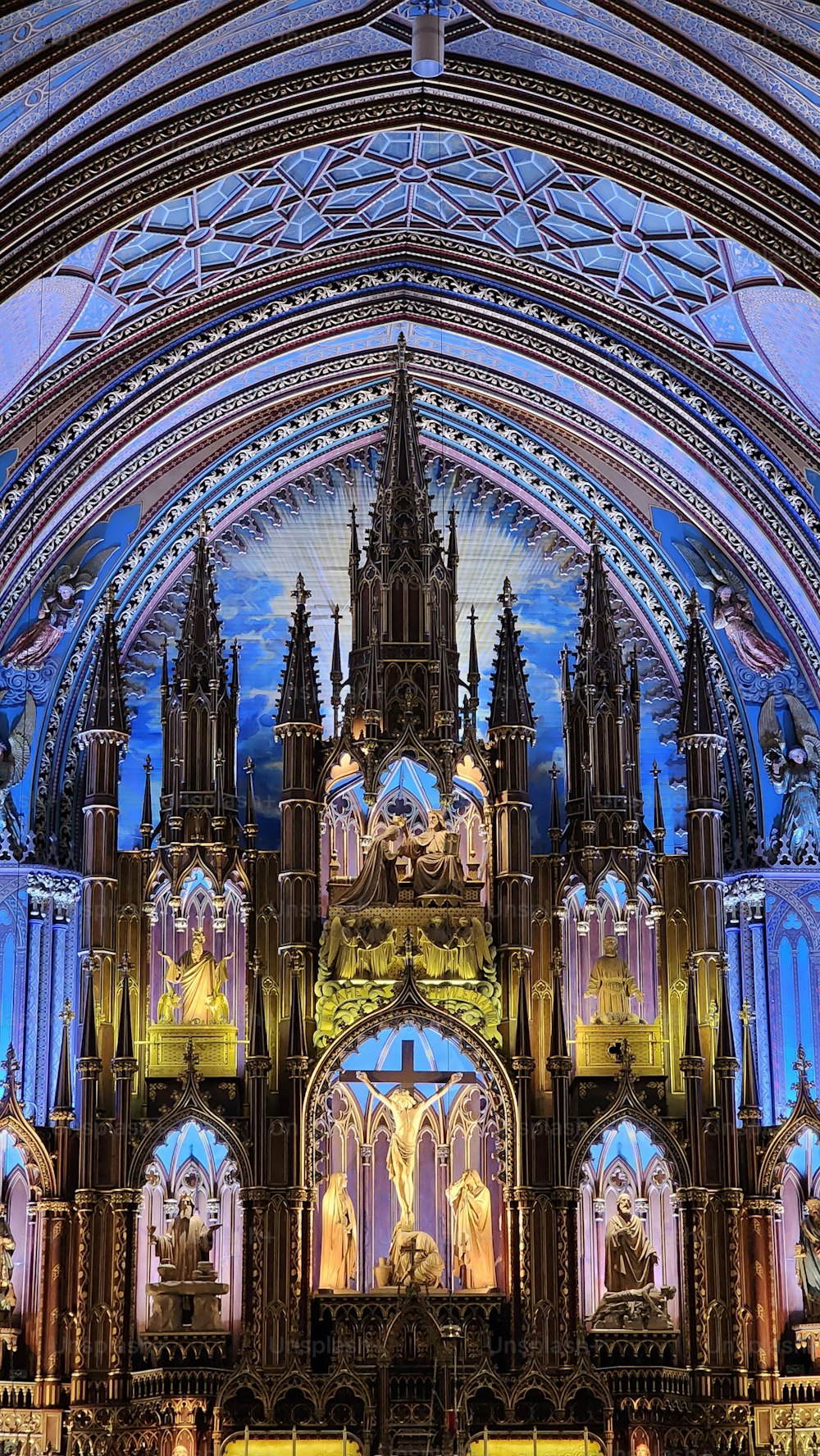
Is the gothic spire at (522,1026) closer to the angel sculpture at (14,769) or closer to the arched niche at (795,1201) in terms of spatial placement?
the arched niche at (795,1201)

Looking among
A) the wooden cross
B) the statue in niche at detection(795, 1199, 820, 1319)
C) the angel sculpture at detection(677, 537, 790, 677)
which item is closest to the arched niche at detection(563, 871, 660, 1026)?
the wooden cross

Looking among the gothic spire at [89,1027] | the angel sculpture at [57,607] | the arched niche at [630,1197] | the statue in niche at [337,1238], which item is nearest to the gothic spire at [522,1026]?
the arched niche at [630,1197]

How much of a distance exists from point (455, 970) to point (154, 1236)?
5.02m

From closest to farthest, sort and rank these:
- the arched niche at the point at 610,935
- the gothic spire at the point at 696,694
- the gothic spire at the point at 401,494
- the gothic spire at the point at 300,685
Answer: the arched niche at the point at 610,935, the gothic spire at the point at 300,685, the gothic spire at the point at 696,694, the gothic spire at the point at 401,494

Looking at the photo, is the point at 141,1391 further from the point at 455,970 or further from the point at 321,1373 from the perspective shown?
the point at 455,970

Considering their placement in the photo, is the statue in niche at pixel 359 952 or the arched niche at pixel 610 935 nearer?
the statue in niche at pixel 359 952

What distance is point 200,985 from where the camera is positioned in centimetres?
3378

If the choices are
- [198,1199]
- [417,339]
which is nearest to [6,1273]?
[198,1199]

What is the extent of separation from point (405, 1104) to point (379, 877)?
9.69ft

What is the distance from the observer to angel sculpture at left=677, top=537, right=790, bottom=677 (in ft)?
118

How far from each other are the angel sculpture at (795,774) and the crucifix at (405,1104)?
5.59 meters

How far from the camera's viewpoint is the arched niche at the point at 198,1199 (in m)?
32.6

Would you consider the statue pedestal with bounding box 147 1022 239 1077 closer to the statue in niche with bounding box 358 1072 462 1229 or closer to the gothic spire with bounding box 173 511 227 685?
the statue in niche with bounding box 358 1072 462 1229

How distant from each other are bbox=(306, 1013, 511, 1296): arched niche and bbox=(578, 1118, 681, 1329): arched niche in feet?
3.46
